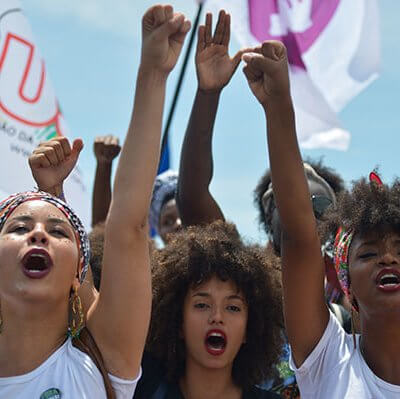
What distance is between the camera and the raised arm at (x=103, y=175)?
513 cm

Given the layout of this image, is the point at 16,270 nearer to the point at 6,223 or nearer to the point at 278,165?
the point at 6,223

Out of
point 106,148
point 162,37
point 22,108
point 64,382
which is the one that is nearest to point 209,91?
point 162,37

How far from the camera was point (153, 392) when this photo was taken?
3.19 metres

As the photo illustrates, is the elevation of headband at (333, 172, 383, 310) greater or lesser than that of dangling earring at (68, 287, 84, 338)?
greater

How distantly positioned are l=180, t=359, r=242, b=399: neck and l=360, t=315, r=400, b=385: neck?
686mm

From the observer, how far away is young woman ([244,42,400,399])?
2.86m

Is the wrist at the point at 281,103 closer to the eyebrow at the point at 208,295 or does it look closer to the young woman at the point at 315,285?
the young woman at the point at 315,285

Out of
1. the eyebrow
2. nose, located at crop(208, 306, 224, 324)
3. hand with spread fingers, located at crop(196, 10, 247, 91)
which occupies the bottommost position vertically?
nose, located at crop(208, 306, 224, 324)

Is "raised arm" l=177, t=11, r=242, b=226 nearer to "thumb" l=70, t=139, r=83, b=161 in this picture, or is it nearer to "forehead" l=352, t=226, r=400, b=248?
"thumb" l=70, t=139, r=83, b=161

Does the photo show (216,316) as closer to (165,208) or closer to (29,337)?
(29,337)

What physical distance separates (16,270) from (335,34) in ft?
18.2

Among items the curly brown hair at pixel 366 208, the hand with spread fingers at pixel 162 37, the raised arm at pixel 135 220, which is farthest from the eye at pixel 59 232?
the curly brown hair at pixel 366 208

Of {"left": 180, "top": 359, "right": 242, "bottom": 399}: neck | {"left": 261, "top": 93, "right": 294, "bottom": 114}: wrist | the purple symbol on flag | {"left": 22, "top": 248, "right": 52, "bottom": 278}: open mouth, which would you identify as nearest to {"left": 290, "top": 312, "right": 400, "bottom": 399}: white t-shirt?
{"left": 180, "top": 359, "right": 242, "bottom": 399}: neck

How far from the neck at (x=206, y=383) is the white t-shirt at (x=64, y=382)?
695 millimetres
